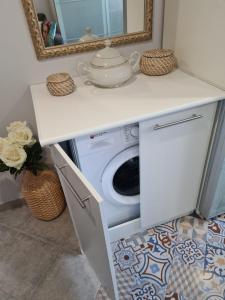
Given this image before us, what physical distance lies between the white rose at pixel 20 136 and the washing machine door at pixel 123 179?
19.2 inches

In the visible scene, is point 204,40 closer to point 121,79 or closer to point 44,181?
point 121,79

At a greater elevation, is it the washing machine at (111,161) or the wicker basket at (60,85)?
the wicker basket at (60,85)

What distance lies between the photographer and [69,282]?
1.29 meters

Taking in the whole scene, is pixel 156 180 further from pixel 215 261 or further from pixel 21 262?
pixel 21 262

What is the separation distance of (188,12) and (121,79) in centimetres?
47

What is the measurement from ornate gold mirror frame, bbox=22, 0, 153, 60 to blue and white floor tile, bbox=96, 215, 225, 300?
3.95 ft

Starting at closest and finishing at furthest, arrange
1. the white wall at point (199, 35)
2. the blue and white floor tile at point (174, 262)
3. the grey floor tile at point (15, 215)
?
the white wall at point (199, 35) → the blue and white floor tile at point (174, 262) → the grey floor tile at point (15, 215)

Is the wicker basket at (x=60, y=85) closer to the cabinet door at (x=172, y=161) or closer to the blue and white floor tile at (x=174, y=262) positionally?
the cabinet door at (x=172, y=161)

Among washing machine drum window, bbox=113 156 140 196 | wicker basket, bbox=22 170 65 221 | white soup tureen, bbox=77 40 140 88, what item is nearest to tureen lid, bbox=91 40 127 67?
white soup tureen, bbox=77 40 140 88

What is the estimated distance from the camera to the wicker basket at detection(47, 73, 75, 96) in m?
1.14

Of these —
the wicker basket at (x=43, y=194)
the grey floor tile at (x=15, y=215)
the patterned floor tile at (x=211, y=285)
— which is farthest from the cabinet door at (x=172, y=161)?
the grey floor tile at (x=15, y=215)

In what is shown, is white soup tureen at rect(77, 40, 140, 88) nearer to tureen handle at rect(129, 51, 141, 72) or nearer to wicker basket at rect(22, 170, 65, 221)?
tureen handle at rect(129, 51, 141, 72)

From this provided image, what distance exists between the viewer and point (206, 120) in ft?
3.66

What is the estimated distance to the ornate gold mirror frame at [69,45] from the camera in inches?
45.2
